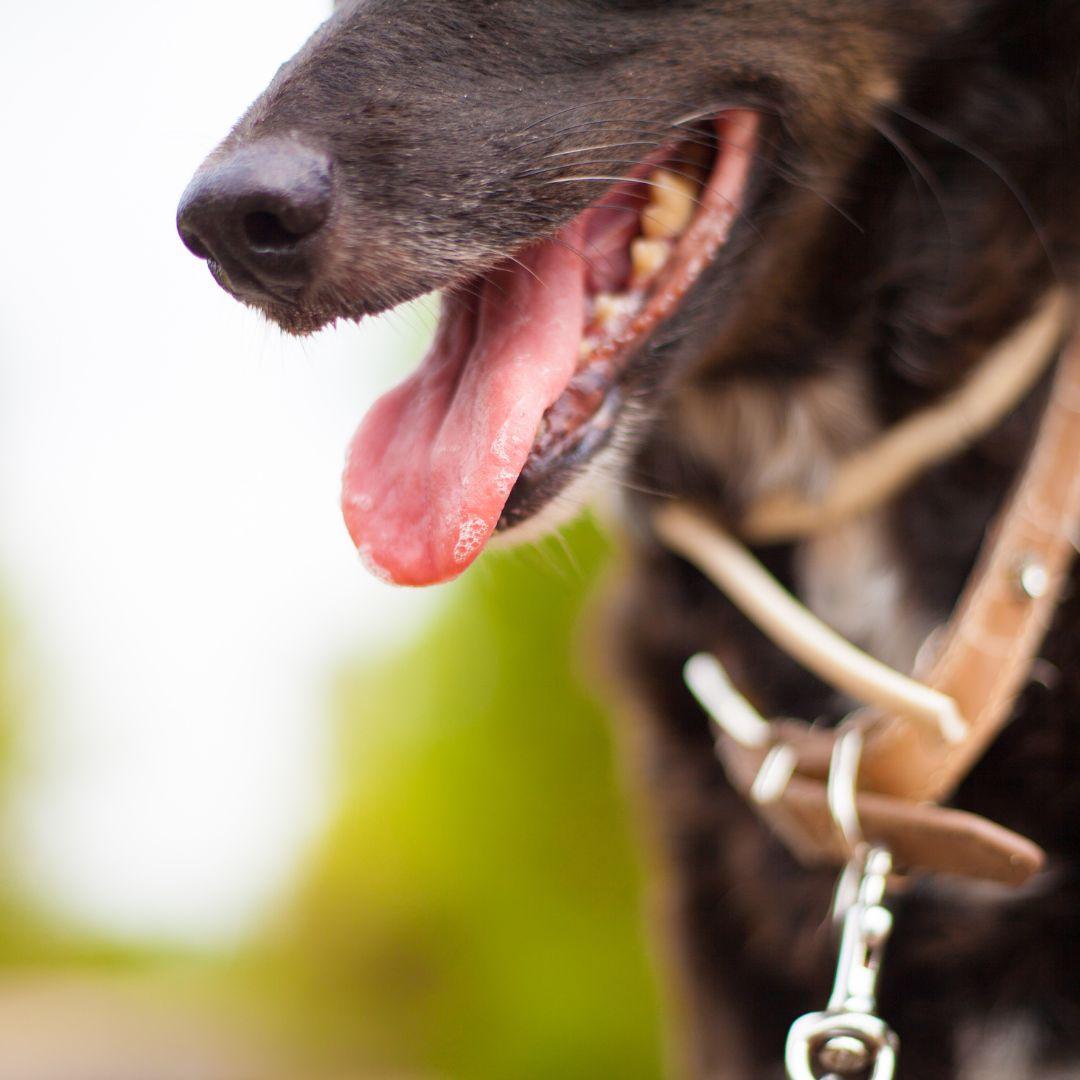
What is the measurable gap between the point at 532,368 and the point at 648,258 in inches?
10.6

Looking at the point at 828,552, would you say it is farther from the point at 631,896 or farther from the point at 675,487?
the point at 631,896

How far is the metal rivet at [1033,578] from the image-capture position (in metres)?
1.59

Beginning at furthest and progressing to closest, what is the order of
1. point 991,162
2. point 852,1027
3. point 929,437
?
point 929,437, point 991,162, point 852,1027

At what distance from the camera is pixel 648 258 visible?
5.51 ft

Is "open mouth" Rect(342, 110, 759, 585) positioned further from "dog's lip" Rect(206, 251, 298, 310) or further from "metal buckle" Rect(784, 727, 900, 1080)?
"metal buckle" Rect(784, 727, 900, 1080)

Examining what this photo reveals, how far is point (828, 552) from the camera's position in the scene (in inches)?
77.4

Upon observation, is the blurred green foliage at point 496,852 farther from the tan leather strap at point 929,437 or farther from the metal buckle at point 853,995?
the metal buckle at point 853,995

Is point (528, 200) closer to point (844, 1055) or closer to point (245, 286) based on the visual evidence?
point (245, 286)

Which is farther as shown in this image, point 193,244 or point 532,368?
point 532,368

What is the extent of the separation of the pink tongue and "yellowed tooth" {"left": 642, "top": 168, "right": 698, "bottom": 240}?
0.11 m

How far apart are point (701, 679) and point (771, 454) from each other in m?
0.39

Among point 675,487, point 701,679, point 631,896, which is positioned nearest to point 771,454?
point 675,487

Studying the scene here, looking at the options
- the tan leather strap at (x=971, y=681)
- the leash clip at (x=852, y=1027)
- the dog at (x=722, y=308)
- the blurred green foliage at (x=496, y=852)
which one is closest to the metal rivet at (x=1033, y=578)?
the tan leather strap at (x=971, y=681)

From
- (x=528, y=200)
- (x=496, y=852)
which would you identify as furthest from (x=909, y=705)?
(x=496, y=852)
